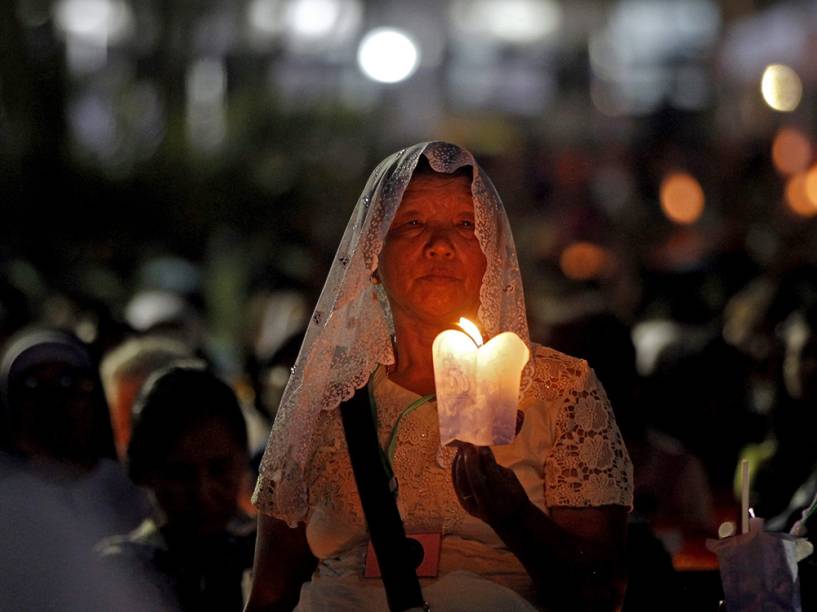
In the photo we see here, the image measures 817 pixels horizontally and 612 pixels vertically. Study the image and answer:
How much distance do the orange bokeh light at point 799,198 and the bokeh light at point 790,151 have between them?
0.10 metres

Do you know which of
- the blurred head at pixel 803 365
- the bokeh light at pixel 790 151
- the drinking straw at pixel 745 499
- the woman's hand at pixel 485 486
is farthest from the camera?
the bokeh light at pixel 790 151

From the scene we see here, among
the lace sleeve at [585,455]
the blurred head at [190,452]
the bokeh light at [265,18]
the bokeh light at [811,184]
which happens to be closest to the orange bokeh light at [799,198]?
the bokeh light at [811,184]

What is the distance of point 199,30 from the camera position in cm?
4175

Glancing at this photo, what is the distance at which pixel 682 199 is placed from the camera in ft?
68.5

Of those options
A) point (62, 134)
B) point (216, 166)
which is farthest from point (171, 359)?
point (216, 166)

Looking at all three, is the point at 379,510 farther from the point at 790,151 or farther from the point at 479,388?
the point at 790,151

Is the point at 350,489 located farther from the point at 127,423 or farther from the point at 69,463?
the point at 127,423

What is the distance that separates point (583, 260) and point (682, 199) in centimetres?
283

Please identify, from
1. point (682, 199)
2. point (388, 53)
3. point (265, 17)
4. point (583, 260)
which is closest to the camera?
point (583, 260)

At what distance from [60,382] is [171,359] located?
3.74 feet

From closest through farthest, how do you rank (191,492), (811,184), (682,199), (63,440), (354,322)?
(354,322) < (191,492) < (63,440) < (811,184) < (682,199)

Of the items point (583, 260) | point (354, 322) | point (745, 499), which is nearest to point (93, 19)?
point (583, 260)

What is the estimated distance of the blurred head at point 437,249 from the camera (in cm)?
503

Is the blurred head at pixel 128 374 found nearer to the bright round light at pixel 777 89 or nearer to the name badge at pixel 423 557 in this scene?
the name badge at pixel 423 557
